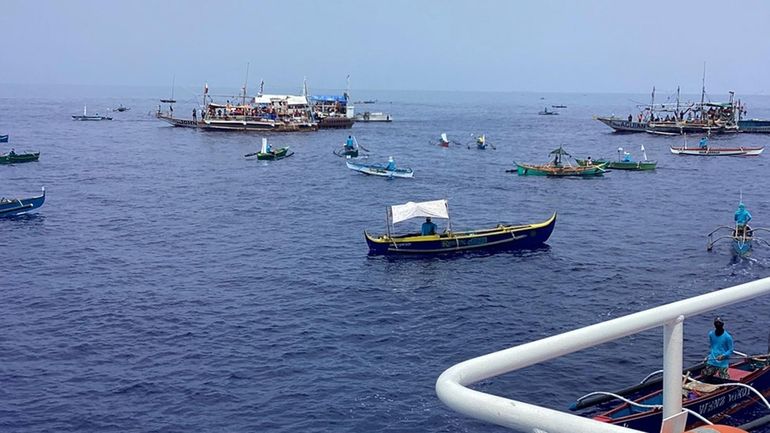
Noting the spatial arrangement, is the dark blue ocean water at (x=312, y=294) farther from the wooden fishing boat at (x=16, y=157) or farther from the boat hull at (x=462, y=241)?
the wooden fishing boat at (x=16, y=157)

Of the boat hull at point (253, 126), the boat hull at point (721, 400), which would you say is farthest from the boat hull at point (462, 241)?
the boat hull at point (253, 126)

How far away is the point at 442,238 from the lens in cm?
4941

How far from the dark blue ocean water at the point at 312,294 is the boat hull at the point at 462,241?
1089mm

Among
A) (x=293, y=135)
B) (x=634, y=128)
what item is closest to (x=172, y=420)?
(x=293, y=135)

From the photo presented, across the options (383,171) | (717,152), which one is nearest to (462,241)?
(383,171)

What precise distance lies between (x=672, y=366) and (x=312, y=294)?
1523 inches

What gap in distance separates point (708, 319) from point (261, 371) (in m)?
22.7

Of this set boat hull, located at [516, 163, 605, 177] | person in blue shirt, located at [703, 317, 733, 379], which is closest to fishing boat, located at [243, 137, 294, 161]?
boat hull, located at [516, 163, 605, 177]

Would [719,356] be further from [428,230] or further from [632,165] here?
[632,165]

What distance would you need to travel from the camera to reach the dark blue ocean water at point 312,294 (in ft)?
94.5

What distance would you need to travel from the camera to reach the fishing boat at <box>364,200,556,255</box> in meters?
49.3

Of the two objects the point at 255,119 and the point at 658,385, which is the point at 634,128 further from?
the point at 658,385

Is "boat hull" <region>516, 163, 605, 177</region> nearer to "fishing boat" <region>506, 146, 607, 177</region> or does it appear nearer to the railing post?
"fishing boat" <region>506, 146, 607, 177</region>

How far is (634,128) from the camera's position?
14812 centimetres
